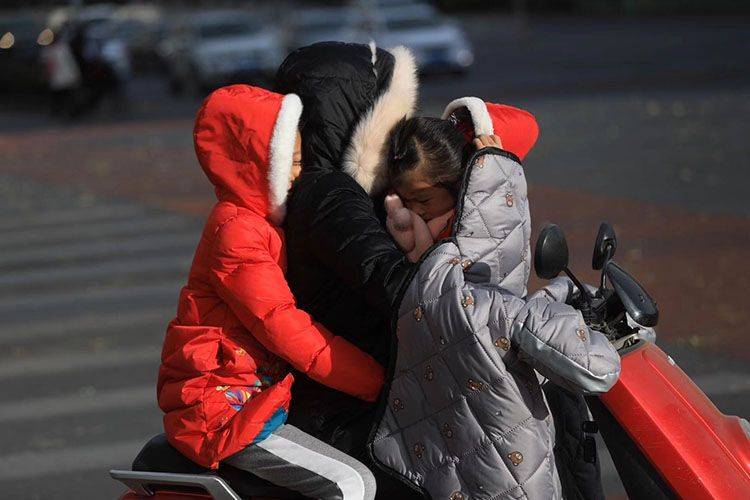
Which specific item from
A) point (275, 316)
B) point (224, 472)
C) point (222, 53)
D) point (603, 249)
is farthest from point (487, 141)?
point (222, 53)

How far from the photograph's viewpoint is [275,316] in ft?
9.55

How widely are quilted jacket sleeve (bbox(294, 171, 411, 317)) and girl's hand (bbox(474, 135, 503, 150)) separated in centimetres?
27

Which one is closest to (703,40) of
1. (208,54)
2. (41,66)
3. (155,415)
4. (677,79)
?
(677,79)

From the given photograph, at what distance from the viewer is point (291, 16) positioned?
111 ft

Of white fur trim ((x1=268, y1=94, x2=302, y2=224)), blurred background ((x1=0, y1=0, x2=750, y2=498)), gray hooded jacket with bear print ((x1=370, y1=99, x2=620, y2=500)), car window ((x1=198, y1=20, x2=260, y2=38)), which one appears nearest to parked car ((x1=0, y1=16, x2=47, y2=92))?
blurred background ((x1=0, y1=0, x2=750, y2=498))

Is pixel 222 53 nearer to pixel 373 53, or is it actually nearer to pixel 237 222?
pixel 373 53

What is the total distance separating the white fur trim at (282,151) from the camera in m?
2.99

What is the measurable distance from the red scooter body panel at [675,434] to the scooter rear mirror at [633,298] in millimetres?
109

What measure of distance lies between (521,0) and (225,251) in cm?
4033

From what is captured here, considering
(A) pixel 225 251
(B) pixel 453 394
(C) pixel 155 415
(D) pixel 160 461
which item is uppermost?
(A) pixel 225 251

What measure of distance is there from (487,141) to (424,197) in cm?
19

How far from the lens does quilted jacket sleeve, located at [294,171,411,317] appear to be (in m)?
2.82

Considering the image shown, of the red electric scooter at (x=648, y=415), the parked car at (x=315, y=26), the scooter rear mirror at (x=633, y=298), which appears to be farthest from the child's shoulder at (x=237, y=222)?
the parked car at (x=315, y=26)

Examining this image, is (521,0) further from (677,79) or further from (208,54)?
(677,79)
